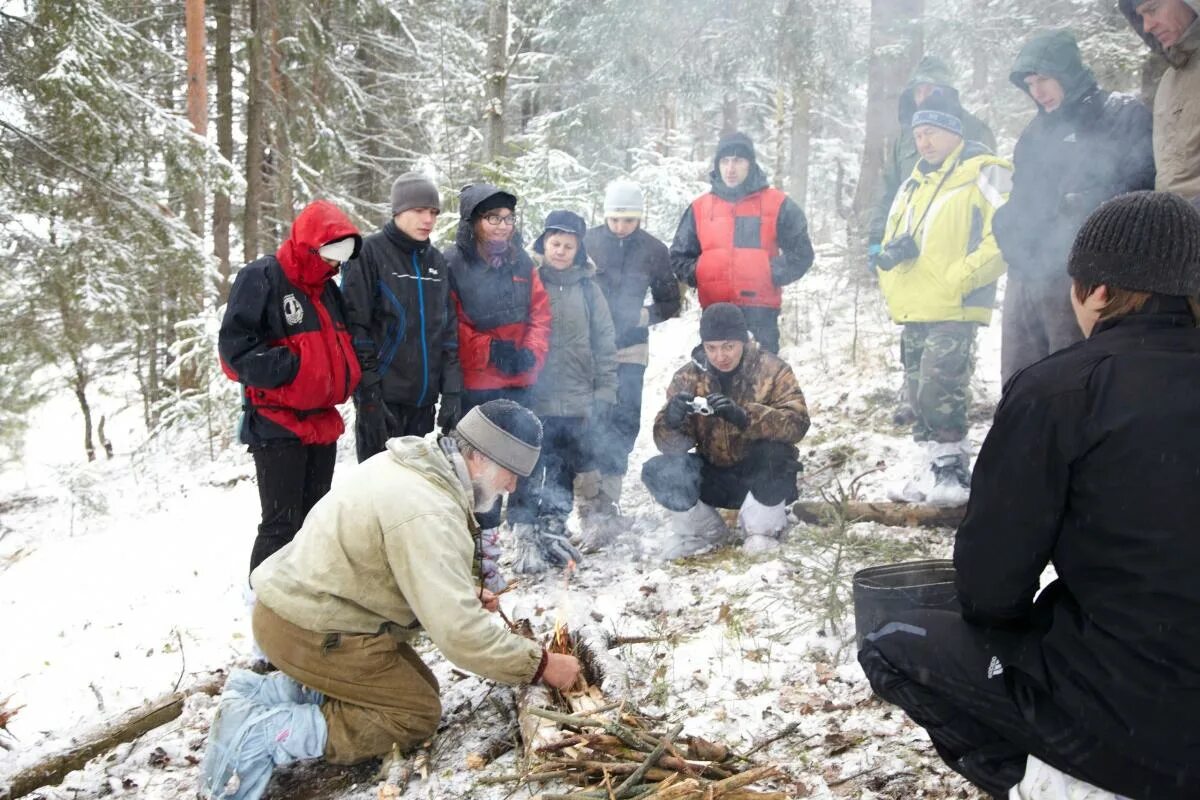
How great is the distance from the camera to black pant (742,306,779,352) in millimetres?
6055

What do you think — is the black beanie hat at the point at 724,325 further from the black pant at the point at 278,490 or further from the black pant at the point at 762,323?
the black pant at the point at 278,490

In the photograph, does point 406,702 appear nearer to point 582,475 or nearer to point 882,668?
point 882,668

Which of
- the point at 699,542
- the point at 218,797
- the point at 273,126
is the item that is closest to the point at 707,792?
the point at 218,797

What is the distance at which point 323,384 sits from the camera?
4.33m

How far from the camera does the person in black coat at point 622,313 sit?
5.92 meters

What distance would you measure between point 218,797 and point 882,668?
2.57m

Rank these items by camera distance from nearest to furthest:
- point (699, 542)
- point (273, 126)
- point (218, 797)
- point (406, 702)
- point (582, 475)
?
point (218, 797) → point (406, 702) → point (699, 542) → point (582, 475) → point (273, 126)

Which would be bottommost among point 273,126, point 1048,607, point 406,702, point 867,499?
point 406,702

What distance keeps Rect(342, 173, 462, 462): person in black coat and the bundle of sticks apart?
2.44m

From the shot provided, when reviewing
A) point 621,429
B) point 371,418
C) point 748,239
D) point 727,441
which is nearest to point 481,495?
point 371,418

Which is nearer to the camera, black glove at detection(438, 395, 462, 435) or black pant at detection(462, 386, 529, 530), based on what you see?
black glove at detection(438, 395, 462, 435)

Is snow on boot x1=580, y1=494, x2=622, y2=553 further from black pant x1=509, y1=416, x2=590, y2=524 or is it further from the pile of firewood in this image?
the pile of firewood

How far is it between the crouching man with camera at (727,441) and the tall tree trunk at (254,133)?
7.87m

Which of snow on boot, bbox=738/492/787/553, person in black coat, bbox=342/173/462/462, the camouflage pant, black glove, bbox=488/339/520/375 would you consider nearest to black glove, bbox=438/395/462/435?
person in black coat, bbox=342/173/462/462
